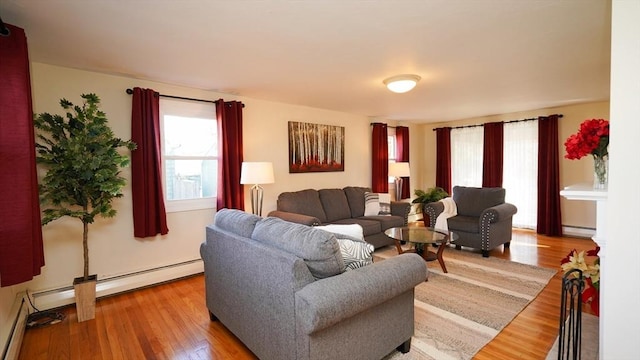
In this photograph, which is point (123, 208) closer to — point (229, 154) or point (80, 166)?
point (80, 166)

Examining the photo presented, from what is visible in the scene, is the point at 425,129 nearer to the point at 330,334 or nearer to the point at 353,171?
the point at 353,171

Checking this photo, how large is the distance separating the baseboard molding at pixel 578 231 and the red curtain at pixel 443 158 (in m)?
2.14

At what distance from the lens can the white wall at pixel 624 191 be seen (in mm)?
1248

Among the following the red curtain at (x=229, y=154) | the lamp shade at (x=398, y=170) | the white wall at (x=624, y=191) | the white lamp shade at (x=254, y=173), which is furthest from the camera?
the lamp shade at (x=398, y=170)

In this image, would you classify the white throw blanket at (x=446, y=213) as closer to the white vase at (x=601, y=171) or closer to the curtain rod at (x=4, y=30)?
the white vase at (x=601, y=171)

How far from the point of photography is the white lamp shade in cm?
363

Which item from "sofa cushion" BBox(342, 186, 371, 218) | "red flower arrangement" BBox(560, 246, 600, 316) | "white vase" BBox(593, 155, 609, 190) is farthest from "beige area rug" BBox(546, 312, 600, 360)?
"sofa cushion" BBox(342, 186, 371, 218)

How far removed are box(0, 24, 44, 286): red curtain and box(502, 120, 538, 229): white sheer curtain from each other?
6.81 m

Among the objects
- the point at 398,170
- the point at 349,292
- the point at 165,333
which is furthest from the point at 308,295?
the point at 398,170

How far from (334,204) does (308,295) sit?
3.21 m

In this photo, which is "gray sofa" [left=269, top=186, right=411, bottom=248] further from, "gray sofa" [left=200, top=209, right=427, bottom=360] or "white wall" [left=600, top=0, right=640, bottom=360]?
"white wall" [left=600, top=0, right=640, bottom=360]

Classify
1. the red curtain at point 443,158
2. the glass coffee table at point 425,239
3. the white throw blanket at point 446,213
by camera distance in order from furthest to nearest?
the red curtain at point 443,158 < the white throw blanket at point 446,213 < the glass coffee table at point 425,239

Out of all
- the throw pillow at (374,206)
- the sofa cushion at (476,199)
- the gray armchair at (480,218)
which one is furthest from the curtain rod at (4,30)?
the sofa cushion at (476,199)

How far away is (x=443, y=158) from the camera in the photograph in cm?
673
